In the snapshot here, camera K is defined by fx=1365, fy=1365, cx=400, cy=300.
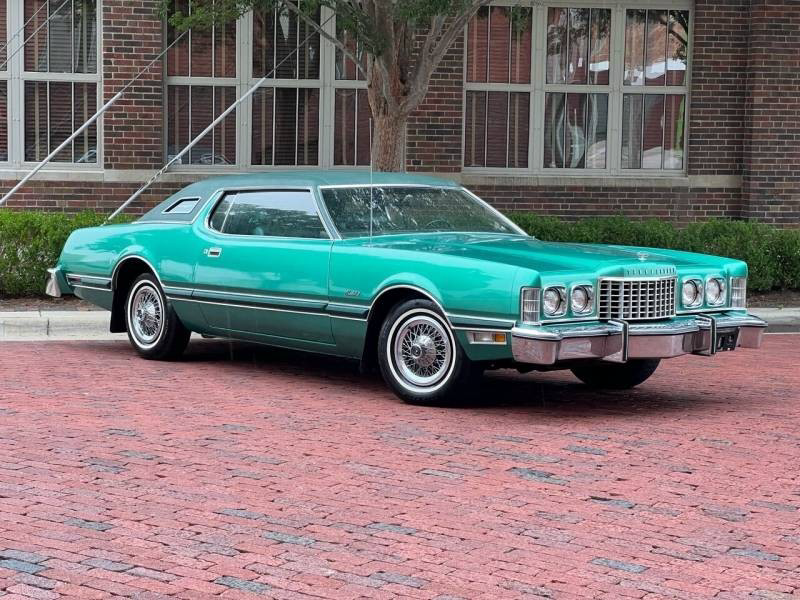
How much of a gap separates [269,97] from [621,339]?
33.5 feet

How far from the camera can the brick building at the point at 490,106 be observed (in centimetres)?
1681

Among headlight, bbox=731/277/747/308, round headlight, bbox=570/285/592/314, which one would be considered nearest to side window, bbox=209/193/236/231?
round headlight, bbox=570/285/592/314

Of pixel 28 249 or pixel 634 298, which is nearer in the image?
pixel 634 298

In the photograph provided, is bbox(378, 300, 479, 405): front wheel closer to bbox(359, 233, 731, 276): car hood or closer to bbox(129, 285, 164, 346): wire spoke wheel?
bbox(359, 233, 731, 276): car hood

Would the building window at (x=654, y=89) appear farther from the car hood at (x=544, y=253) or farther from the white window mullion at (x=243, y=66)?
the car hood at (x=544, y=253)

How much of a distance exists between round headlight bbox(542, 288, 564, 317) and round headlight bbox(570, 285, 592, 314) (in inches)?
3.4

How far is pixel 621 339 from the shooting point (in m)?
7.92

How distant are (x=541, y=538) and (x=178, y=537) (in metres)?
1.45

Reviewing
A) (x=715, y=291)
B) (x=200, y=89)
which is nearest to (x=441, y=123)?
(x=200, y=89)

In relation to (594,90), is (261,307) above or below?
below

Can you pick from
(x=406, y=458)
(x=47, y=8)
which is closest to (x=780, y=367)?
(x=406, y=458)

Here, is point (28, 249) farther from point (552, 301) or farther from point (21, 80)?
point (552, 301)

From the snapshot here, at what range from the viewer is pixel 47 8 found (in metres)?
16.7

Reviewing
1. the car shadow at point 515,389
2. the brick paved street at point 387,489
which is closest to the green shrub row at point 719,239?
the car shadow at point 515,389
